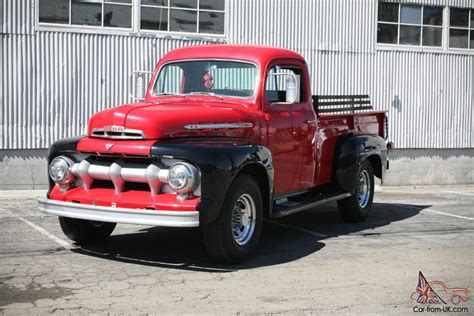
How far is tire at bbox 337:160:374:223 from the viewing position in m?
9.70

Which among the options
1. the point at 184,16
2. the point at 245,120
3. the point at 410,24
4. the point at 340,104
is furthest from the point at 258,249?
the point at 410,24

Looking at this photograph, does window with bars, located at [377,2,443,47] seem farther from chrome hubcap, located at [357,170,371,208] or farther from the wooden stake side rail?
chrome hubcap, located at [357,170,371,208]

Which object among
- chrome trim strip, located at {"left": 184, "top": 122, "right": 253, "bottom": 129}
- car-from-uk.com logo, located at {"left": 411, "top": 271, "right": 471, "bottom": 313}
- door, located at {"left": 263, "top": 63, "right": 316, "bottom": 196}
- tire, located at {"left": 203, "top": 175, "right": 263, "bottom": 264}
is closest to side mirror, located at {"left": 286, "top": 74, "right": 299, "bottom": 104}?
door, located at {"left": 263, "top": 63, "right": 316, "bottom": 196}

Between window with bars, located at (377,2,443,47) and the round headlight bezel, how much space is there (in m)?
11.0

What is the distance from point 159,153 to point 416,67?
38.2 feet

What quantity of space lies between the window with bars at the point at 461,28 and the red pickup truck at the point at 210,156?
9436 millimetres

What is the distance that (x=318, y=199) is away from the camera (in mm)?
8703

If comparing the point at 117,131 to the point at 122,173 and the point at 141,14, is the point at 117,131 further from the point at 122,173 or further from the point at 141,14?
the point at 141,14

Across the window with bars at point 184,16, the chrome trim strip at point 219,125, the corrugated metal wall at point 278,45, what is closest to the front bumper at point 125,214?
the chrome trim strip at point 219,125

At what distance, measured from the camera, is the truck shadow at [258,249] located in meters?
7.17

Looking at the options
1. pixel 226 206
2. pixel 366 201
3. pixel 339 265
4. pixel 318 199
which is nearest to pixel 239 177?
pixel 226 206

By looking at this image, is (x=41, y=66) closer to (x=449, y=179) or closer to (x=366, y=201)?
(x=366, y=201)

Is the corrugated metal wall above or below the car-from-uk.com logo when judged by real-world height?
above

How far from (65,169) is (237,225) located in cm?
179
